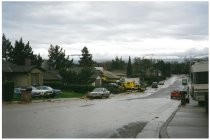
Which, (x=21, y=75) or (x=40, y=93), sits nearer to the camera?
(x=40, y=93)

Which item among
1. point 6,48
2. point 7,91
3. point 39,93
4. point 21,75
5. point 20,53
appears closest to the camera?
point 7,91

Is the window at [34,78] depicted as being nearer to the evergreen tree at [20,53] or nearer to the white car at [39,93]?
the white car at [39,93]

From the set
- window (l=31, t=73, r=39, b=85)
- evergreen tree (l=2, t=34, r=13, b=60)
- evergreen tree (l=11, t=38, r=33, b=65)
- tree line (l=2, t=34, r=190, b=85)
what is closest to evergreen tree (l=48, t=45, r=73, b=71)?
tree line (l=2, t=34, r=190, b=85)

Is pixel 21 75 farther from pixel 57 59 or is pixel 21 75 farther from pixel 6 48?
pixel 57 59

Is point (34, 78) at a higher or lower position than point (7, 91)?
higher

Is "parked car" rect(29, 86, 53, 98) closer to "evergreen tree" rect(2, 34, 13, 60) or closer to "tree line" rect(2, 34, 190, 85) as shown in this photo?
"tree line" rect(2, 34, 190, 85)

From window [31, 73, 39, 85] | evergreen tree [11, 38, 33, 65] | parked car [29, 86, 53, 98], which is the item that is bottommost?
parked car [29, 86, 53, 98]

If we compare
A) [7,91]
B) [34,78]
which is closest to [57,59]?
[34,78]

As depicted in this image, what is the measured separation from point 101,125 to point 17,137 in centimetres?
471

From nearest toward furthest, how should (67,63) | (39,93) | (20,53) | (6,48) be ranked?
(39,93)
(20,53)
(6,48)
(67,63)

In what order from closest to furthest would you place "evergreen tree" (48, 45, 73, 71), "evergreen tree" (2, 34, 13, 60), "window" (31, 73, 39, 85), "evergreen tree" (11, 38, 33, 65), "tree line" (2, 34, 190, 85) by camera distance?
"window" (31, 73, 39, 85) → "tree line" (2, 34, 190, 85) → "evergreen tree" (11, 38, 33, 65) → "evergreen tree" (2, 34, 13, 60) → "evergreen tree" (48, 45, 73, 71)

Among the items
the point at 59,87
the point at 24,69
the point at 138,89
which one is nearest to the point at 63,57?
the point at 138,89

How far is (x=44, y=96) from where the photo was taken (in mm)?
43625

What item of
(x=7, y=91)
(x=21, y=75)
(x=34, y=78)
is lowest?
(x=7, y=91)
